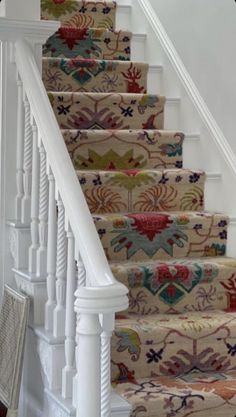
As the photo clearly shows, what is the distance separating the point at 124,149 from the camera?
12.2 ft

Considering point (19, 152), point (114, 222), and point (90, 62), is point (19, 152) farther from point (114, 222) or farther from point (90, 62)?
point (90, 62)

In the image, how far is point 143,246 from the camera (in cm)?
335

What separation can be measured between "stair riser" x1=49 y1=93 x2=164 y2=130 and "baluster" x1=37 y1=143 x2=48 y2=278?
2.81ft

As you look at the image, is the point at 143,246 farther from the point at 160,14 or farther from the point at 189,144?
the point at 160,14

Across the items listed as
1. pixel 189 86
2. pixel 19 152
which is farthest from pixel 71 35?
pixel 19 152

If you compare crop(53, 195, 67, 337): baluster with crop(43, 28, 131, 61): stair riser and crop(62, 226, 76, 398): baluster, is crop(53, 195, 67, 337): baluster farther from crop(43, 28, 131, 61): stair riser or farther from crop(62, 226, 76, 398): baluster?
crop(43, 28, 131, 61): stair riser

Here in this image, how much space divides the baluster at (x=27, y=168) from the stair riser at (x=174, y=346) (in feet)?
1.99

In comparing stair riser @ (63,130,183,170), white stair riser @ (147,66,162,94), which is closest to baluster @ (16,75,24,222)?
stair riser @ (63,130,183,170)

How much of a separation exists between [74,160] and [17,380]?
119 cm

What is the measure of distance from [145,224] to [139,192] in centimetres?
26

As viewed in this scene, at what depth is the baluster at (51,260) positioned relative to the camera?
2787 mm

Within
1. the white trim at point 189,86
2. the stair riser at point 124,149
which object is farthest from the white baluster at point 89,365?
the white trim at point 189,86

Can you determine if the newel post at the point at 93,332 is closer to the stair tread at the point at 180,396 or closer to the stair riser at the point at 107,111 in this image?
the stair tread at the point at 180,396

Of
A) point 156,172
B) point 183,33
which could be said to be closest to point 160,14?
point 183,33
